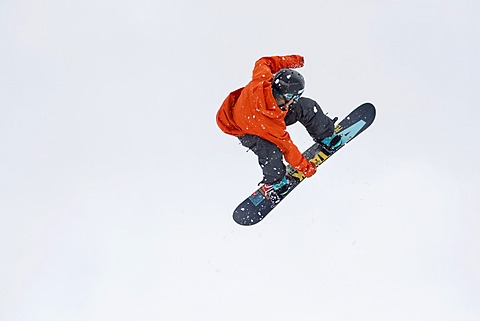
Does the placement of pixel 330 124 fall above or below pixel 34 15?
below

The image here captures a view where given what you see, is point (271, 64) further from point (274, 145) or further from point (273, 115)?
point (274, 145)

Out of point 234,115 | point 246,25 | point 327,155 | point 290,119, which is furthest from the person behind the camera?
point 246,25

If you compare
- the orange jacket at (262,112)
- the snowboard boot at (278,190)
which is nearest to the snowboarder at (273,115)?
the orange jacket at (262,112)

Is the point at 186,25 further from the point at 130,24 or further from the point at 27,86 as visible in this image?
the point at 27,86

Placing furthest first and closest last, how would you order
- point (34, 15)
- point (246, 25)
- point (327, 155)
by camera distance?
point (34, 15) < point (246, 25) < point (327, 155)

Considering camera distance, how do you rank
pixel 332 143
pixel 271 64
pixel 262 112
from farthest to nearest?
pixel 332 143 < pixel 271 64 < pixel 262 112

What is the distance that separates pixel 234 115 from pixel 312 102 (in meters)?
0.66

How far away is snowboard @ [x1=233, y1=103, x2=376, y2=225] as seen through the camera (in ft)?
14.7

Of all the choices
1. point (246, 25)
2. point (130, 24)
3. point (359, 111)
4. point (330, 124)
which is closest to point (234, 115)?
point (330, 124)

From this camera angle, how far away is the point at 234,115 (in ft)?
12.3

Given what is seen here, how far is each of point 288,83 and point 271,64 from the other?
0.38m

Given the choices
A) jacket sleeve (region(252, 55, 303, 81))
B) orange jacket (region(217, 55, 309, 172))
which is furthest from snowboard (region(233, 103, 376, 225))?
jacket sleeve (region(252, 55, 303, 81))

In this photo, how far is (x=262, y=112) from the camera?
3492 mm

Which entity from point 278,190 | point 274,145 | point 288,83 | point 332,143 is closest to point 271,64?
point 288,83
